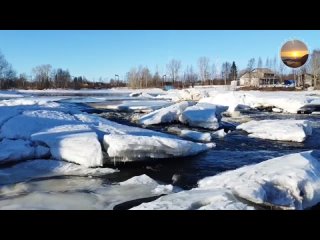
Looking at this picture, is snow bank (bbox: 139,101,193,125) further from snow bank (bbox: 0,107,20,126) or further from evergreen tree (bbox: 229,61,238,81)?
evergreen tree (bbox: 229,61,238,81)

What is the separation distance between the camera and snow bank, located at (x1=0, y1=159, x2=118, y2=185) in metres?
5.80

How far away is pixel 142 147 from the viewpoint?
7109 millimetres

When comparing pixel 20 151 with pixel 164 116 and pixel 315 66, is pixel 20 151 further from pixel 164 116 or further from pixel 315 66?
pixel 315 66

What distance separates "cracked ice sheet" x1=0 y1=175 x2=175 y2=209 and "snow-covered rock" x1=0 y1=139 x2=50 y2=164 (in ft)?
4.93

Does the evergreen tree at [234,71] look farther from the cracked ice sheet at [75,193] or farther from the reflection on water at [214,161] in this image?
the cracked ice sheet at [75,193]

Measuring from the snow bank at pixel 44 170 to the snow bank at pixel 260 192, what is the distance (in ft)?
6.77

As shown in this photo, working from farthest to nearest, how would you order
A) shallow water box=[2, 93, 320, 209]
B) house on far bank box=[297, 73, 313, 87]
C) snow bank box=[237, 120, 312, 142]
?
house on far bank box=[297, 73, 313, 87], snow bank box=[237, 120, 312, 142], shallow water box=[2, 93, 320, 209]

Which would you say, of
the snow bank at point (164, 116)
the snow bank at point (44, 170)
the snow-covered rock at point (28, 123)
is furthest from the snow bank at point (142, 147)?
the snow bank at point (164, 116)

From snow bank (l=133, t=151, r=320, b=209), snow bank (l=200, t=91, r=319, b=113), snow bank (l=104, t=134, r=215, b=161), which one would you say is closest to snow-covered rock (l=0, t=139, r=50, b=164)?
snow bank (l=104, t=134, r=215, b=161)

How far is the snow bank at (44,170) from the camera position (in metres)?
5.80

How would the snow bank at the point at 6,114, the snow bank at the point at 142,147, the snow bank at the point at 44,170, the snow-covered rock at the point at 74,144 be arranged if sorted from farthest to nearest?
the snow bank at the point at 6,114
the snow bank at the point at 142,147
the snow-covered rock at the point at 74,144
the snow bank at the point at 44,170

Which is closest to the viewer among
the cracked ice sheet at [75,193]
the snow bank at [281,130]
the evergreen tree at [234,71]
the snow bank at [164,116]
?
the cracked ice sheet at [75,193]
